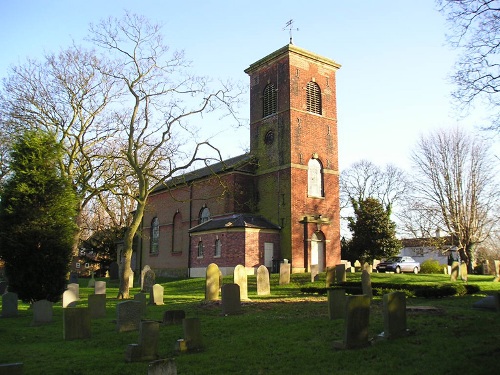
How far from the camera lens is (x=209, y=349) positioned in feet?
33.0

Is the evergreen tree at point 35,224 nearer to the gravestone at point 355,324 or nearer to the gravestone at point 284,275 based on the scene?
the gravestone at point 284,275

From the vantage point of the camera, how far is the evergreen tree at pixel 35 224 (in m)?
17.3

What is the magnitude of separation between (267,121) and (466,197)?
1785cm

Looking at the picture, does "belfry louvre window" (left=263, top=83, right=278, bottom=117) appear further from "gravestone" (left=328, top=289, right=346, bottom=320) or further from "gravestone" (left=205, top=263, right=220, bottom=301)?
"gravestone" (left=328, top=289, right=346, bottom=320)

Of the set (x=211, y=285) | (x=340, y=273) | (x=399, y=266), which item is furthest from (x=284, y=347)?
(x=399, y=266)

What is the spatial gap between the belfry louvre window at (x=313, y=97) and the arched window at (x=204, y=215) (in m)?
12.2

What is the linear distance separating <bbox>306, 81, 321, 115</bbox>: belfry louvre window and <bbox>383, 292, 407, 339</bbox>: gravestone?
27.7 meters

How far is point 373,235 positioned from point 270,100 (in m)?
16.5

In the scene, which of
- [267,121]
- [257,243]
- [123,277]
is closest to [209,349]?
[123,277]

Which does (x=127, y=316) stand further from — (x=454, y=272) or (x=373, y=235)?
(x=373, y=235)

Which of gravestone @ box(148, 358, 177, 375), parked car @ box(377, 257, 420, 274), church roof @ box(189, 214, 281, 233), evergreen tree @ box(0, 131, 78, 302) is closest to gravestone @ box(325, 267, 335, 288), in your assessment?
church roof @ box(189, 214, 281, 233)

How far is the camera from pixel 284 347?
9.69 meters

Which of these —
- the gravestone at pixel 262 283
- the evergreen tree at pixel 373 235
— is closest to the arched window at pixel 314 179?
the evergreen tree at pixel 373 235

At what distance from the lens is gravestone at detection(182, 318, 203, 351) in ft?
32.6
